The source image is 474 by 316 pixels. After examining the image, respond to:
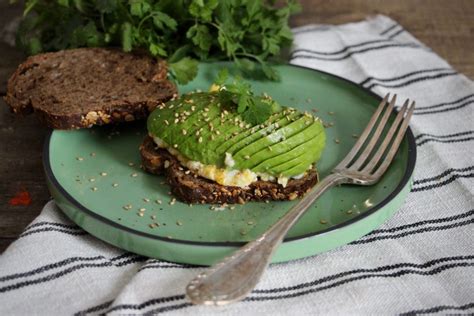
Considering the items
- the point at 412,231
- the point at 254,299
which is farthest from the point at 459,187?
the point at 254,299

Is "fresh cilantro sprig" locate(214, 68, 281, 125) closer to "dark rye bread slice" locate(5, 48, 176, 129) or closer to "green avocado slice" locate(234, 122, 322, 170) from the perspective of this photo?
"green avocado slice" locate(234, 122, 322, 170)

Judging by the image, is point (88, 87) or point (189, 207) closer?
point (189, 207)

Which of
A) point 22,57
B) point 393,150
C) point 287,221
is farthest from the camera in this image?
point 22,57

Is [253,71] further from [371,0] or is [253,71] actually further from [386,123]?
[371,0]

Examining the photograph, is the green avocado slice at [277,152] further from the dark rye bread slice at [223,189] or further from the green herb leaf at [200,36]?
the green herb leaf at [200,36]

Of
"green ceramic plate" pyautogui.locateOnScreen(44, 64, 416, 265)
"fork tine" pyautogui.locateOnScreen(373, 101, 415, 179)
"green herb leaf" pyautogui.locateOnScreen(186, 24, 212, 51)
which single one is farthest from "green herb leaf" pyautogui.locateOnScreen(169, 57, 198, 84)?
"fork tine" pyautogui.locateOnScreen(373, 101, 415, 179)

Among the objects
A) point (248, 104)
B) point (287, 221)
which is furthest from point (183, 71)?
point (287, 221)

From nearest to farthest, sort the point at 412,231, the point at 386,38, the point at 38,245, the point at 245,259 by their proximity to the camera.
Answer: the point at 245,259 → the point at 38,245 → the point at 412,231 → the point at 386,38

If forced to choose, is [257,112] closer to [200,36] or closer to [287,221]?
[287,221]
